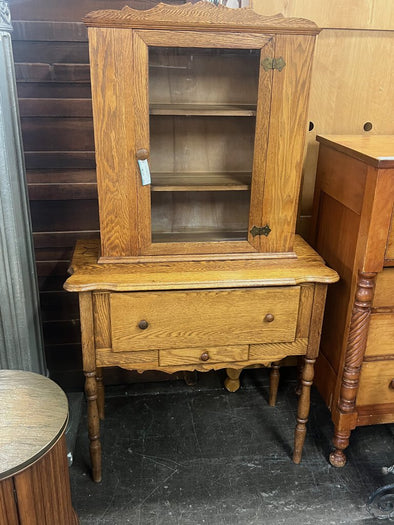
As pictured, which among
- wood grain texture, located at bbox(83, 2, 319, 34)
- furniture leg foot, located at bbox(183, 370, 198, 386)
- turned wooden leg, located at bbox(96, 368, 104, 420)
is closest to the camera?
wood grain texture, located at bbox(83, 2, 319, 34)

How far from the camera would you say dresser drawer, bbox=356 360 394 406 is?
179 centimetres

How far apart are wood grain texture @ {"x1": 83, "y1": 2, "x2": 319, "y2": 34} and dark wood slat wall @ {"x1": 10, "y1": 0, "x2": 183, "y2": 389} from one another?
1.64ft

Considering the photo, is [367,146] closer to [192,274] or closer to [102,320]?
[192,274]

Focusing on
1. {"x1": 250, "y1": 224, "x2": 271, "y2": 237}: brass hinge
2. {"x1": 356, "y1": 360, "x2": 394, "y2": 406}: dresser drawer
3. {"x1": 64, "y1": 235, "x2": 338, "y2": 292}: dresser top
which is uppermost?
{"x1": 250, "y1": 224, "x2": 271, "y2": 237}: brass hinge

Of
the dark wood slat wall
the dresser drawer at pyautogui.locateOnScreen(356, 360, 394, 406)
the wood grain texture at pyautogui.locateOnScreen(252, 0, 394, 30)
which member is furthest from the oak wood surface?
the wood grain texture at pyautogui.locateOnScreen(252, 0, 394, 30)

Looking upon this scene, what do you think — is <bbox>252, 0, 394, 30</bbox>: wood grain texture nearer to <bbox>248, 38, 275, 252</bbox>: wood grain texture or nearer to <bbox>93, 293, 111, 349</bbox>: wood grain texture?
<bbox>248, 38, 275, 252</bbox>: wood grain texture

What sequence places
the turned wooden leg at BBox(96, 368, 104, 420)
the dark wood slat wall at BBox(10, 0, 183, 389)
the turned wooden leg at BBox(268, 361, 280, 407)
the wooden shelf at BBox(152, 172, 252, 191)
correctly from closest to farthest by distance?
1. the wooden shelf at BBox(152, 172, 252, 191)
2. the dark wood slat wall at BBox(10, 0, 183, 389)
3. the turned wooden leg at BBox(96, 368, 104, 420)
4. the turned wooden leg at BBox(268, 361, 280, 407)

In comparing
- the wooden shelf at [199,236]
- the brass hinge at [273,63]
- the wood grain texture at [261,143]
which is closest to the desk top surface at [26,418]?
the wooden shelf at [199,236]

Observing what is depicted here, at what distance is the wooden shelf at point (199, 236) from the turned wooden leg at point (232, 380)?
793 millimetres

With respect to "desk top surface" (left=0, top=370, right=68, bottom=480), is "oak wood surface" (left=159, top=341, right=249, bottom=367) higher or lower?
lower

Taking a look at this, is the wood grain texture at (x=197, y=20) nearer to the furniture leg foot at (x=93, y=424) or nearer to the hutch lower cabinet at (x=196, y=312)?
the hutch lower cabinet at (x=196, y=312)

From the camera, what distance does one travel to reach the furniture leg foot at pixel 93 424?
1.64 m

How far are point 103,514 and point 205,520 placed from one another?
13.6 inches

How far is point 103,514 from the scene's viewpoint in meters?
1.68
